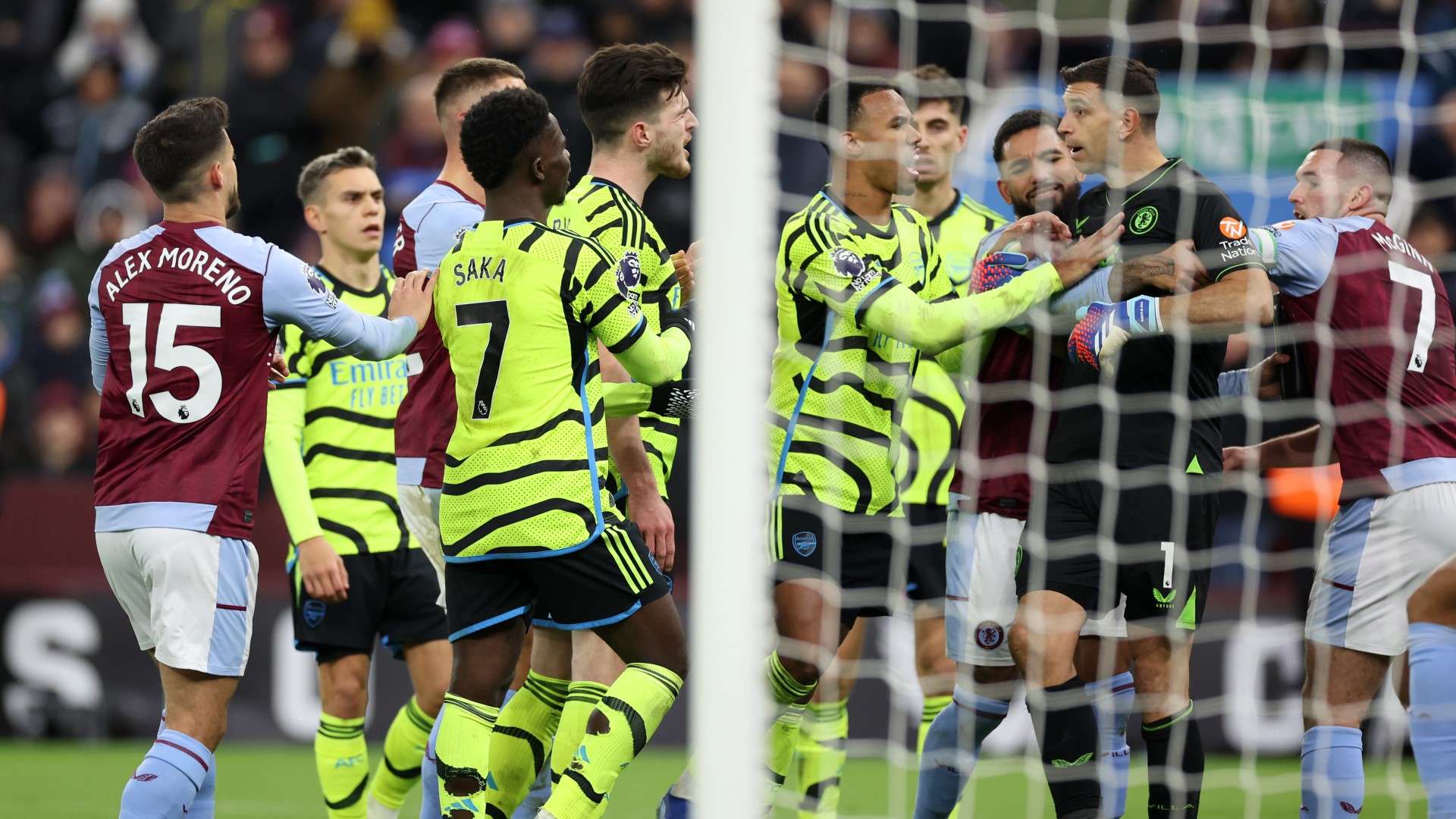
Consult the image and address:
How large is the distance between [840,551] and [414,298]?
4.88 feet

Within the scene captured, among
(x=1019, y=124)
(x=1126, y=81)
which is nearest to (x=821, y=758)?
(x=1019, y=124)

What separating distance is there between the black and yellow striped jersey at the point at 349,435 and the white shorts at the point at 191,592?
4.09 ft

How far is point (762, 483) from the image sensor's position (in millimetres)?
3451

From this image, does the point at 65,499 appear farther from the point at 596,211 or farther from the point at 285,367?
the point at 596,211

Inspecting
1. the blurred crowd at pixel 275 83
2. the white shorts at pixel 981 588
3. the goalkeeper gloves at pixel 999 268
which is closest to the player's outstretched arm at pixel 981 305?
the goalkeeper gloves at pixel 999 268

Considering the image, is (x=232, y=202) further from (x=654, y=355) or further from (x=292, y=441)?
(x=654, y=355)

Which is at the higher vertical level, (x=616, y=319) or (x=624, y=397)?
(x=616, y=319)

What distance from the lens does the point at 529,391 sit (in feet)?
14.3

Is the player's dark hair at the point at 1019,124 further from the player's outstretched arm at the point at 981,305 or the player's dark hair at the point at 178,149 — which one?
the player's dark hair at the point at 178,149

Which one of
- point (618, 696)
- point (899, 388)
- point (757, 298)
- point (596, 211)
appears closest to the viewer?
point (757, 298)

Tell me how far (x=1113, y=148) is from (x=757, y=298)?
1.97 m

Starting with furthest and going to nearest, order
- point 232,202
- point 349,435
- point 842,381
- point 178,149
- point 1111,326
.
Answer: point 349,435
point 842,381
point 232,202
point 1111,326
point 178,149

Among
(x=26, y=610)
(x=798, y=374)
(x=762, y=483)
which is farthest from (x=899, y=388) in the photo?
(x=26, y=610)

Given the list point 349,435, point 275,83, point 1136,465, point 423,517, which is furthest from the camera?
point 275,83
